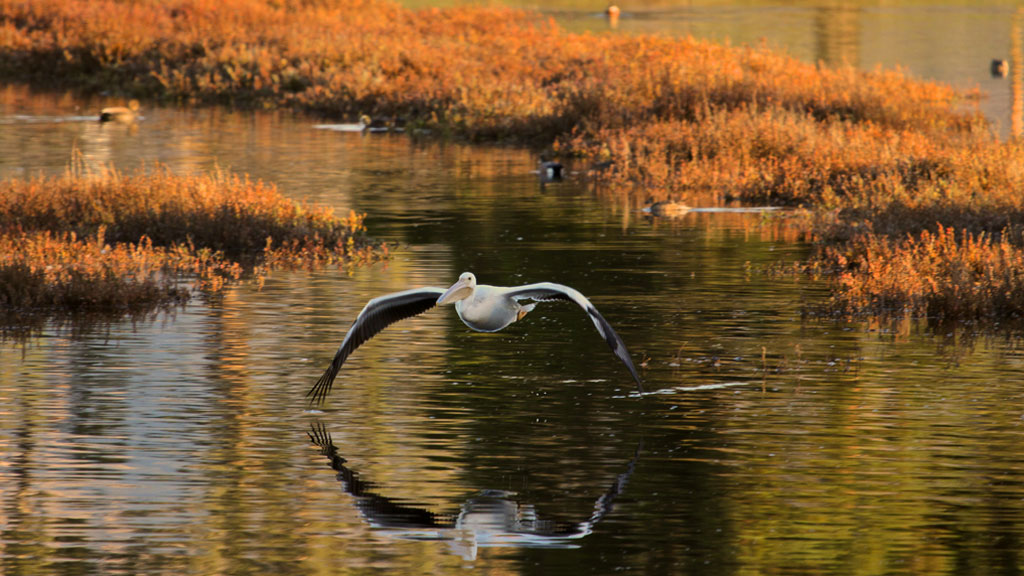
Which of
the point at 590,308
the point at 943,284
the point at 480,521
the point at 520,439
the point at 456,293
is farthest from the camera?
the point at 943,284

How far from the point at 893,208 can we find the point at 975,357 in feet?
21.8

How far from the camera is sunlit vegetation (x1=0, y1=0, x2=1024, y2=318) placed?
20.0 meters

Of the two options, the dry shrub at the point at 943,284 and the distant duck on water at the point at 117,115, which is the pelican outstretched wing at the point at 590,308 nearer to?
the dry shrub at the point at 943,284

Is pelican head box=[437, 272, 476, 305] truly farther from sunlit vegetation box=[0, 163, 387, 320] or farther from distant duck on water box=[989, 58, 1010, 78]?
distant duck on water box=[989, 58, 1010, 78]

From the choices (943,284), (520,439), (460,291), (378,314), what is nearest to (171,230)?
(943,284)

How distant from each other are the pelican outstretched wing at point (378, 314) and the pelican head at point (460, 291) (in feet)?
0.19

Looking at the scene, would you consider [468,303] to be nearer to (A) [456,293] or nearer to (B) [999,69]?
(A) [456,293]

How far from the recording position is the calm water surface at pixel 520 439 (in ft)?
30.8

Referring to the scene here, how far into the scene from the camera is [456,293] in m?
11.2

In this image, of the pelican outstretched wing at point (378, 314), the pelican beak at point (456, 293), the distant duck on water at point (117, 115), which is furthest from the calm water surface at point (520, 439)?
the distant duck on water at point (117, 115)

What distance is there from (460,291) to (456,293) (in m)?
0.05

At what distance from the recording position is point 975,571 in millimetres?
9008

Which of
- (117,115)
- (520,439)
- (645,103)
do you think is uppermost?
(645,103)

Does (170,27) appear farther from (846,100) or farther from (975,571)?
(975,571)
